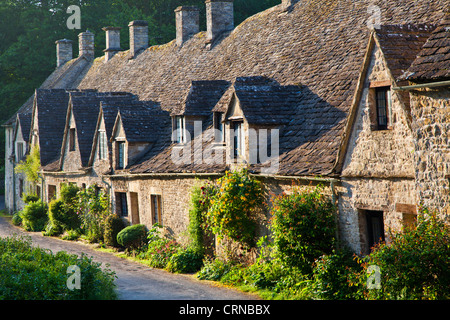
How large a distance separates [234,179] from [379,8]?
6.40 meters

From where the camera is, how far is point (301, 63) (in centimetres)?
1877

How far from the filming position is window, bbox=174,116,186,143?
863 inches

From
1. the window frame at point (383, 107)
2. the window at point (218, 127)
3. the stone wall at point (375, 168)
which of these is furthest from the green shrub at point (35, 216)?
the window frame at point (383, 107)

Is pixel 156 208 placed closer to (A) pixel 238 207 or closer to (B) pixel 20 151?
(A) pixel 238 207

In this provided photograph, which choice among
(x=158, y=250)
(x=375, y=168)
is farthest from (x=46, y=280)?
(x=158, y=250)

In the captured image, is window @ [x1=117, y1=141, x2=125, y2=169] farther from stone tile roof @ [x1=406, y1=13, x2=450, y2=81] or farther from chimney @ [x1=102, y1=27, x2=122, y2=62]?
chimney @ [x1=102, y1=27, x2=122, y2=62]

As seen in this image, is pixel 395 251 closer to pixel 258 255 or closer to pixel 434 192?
pixel 434 192

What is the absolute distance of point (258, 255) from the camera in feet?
54.0

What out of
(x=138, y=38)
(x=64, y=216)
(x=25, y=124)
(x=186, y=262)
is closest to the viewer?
(x=186, y=262)

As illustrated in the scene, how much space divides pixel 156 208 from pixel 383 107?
453 inches

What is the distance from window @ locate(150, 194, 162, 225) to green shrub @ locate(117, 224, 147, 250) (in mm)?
658

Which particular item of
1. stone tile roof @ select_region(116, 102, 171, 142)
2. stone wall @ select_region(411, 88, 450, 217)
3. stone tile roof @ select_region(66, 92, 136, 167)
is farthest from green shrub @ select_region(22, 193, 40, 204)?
stone wall @ select_region(411, 88, 450, 217)

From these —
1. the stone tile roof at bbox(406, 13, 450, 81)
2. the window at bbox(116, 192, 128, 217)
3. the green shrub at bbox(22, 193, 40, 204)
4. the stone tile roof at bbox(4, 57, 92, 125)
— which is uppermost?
the stone tile roof at bbox(4, 57, 92, 125)
